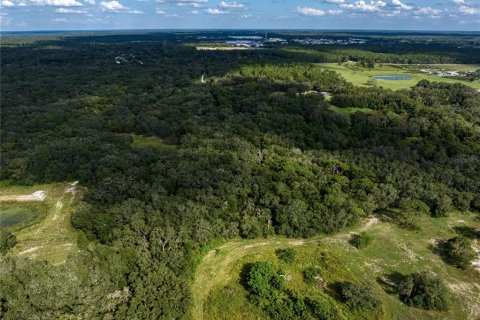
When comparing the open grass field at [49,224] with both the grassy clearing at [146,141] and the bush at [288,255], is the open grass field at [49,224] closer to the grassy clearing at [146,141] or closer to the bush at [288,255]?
the grassy clearing at [146,141]

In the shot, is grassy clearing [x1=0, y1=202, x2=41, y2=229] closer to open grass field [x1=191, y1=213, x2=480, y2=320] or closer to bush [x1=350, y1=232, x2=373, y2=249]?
open grass field [x1=191, y1=213, x2=480, y2=320]

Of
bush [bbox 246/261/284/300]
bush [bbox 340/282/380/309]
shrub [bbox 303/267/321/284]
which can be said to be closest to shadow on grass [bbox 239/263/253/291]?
bush [bbox 246/261/284/300]

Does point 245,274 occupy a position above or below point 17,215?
below

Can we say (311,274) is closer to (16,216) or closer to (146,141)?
(16,216)

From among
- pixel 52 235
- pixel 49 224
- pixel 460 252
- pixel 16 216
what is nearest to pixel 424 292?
pixel 460 252

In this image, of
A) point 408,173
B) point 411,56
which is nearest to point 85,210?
point 408,173
